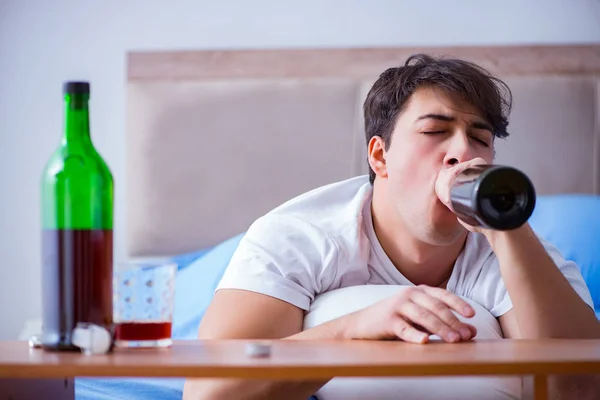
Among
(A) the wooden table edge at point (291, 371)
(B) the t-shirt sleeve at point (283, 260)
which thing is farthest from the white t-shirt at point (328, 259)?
(A) the wooden table edge at point (291, 371)

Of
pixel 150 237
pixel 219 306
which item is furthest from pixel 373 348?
pixel 150 237

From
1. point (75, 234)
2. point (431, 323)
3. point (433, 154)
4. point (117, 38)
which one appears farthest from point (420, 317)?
point (117, 38)

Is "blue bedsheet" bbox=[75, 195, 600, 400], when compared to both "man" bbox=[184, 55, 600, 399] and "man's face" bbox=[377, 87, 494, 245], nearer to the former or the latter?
"man" bbox=[184, 55, 600, 399]

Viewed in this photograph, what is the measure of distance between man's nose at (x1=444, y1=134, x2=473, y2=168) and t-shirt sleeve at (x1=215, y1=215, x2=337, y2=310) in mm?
260

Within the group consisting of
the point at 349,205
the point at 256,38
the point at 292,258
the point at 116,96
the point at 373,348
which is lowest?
the point at 373,348

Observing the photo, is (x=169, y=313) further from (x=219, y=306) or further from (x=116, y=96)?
(x=116, y=96)

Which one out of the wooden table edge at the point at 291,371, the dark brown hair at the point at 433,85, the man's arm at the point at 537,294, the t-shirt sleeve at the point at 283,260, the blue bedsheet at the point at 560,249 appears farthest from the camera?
the blue bedsheet at the point at 560,249

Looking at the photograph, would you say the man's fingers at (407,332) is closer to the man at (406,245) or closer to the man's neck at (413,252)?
the man at (406,245)

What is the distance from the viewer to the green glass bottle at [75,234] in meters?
0.88

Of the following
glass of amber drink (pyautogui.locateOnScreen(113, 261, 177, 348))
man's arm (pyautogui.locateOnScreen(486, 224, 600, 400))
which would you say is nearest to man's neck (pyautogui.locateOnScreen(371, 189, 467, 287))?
man's arm (pyautogui.locateOnScreen(486, 224, 600, 400))

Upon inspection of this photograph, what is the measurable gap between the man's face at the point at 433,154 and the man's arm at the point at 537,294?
20cm

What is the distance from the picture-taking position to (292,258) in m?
1.43

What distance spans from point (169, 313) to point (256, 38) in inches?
75.1

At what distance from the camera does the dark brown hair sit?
4.86 ft
